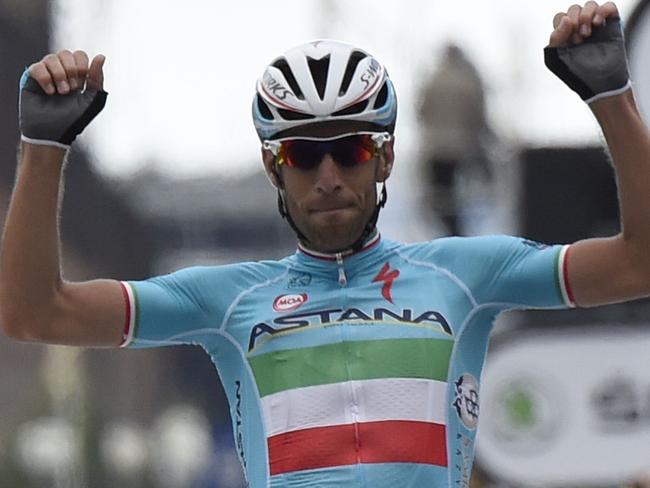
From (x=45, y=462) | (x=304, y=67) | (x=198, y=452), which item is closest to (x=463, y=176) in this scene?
(x=198, y=452)

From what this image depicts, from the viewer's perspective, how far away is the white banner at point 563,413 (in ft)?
32.2

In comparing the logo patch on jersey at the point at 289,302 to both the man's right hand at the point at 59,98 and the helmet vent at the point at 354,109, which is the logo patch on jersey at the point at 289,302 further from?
the man's right hand at the point at 59,98

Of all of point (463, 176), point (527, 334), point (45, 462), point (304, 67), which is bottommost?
point (45, 462)

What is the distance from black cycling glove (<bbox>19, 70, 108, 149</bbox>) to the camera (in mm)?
4574

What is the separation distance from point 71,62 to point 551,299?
4.08 feet

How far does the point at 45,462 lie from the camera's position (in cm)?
1199

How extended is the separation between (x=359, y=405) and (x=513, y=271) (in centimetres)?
49

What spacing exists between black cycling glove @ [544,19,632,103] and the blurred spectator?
21.3 feet

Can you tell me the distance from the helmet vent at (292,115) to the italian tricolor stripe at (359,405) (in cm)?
54

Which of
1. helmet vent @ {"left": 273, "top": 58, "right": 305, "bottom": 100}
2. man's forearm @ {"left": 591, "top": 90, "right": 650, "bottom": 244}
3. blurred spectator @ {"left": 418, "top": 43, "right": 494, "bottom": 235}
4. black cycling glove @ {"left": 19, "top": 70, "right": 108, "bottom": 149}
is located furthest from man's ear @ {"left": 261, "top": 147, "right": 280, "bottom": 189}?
blurred spectator @ {"left": 418, "top": 43, "right": 494, "bottom": 235}

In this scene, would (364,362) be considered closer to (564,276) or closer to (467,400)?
(467,400)

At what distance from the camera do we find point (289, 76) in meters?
4.81

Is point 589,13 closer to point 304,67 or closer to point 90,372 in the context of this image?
point 304,67

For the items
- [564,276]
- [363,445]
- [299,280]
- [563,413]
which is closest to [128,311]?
[299,280]
